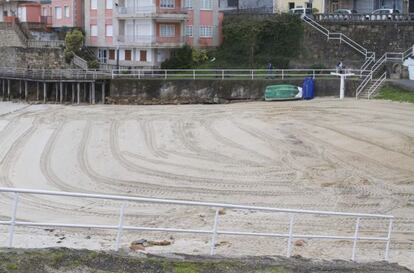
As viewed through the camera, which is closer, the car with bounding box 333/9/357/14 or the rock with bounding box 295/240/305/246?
the rock with bounding box 295/240/305/246

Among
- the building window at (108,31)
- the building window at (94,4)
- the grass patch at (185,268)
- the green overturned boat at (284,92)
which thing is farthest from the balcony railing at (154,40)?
the grass patch at (185,268)

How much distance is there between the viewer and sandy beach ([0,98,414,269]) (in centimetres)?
1520

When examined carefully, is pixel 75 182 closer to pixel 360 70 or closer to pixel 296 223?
pixel 296 223

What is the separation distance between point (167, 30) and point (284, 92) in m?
11.9

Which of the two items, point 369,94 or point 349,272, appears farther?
point 369,94

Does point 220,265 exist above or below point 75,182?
above

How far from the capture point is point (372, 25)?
47688mm

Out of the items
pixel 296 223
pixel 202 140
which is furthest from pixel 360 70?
pixel 296 223

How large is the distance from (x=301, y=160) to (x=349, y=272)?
17.0 metres

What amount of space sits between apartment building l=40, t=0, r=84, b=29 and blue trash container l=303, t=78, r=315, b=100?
22516mm

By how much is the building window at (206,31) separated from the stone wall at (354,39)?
7.02 m

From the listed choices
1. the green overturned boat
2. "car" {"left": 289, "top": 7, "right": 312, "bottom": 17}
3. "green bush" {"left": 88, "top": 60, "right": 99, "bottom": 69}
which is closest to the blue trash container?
the green overturned boat

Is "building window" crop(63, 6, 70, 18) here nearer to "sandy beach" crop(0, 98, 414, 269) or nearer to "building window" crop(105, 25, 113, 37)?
"building window" crop(105, 25, 113, 37)

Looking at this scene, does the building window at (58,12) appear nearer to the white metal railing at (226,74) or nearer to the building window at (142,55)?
the building window at (142,55)
